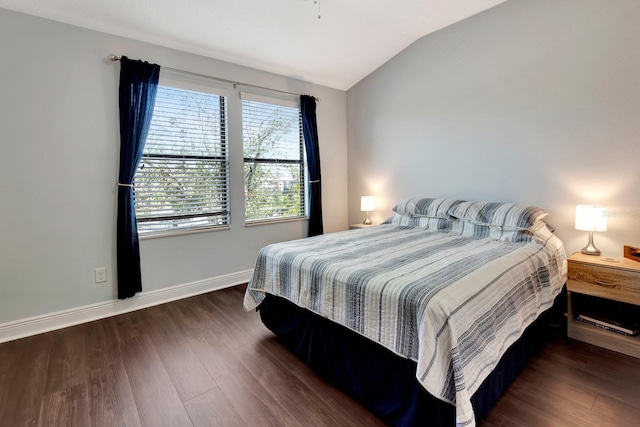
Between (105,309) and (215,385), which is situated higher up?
(105,309)

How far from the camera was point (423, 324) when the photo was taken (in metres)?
1.25

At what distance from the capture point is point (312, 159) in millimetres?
3943

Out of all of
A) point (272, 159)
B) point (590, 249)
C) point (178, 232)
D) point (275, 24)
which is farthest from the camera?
point (272, 159)

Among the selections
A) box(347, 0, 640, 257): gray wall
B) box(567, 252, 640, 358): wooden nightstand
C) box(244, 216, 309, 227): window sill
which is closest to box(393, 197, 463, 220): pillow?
box(347, 0, 640, 257): gray wall

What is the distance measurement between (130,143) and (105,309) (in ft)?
4.86

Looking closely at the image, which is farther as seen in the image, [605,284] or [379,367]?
[605,284]

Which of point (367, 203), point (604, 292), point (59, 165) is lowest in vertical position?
point (604, 292)

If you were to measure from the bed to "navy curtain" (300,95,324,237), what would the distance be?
147 cm

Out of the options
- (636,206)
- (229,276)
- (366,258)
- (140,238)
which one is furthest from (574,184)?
(140,238)

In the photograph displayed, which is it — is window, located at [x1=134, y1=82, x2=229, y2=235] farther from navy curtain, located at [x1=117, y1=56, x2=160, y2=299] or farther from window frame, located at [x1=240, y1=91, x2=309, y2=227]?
window frame, located at [x1=240, y1=91, x2=309, y2=227]

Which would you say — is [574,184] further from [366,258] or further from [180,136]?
[180,136]

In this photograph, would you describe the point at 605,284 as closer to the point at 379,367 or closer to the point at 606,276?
the point at 606,276

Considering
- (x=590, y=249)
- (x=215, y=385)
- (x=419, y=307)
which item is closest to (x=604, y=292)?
(x=590, y=249)

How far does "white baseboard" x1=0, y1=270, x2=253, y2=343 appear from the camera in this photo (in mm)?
2332
